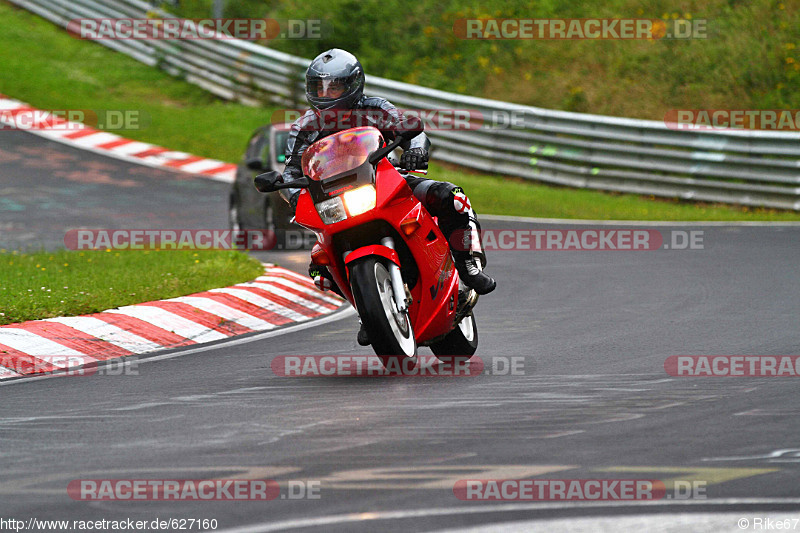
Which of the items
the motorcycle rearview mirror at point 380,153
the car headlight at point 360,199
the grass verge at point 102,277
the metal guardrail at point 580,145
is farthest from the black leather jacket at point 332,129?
the metal guardrail at point 580,145

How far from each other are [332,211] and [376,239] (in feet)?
0.97

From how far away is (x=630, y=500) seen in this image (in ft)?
14.3

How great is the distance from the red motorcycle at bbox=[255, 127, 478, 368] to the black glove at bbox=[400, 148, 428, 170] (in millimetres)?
110

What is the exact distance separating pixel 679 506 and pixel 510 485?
63 cm

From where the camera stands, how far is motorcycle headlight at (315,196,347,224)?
696cm

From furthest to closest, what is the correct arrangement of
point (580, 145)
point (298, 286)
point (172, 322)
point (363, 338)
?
point (580, 145), point (298, 286), point (172, 322), point (363, 338)

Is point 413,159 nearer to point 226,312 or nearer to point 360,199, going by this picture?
point 360,199

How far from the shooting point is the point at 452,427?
18.5ft

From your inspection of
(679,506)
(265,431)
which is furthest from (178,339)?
(679,506)

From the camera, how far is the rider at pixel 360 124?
736cm

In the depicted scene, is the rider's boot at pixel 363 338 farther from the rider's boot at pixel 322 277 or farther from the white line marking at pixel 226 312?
the white line marking at pixel 226 312

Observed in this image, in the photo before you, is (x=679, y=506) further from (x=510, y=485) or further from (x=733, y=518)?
(x=510, y=485)

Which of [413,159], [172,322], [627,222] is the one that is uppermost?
[413,159]

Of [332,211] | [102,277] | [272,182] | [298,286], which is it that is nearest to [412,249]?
[332,211]
